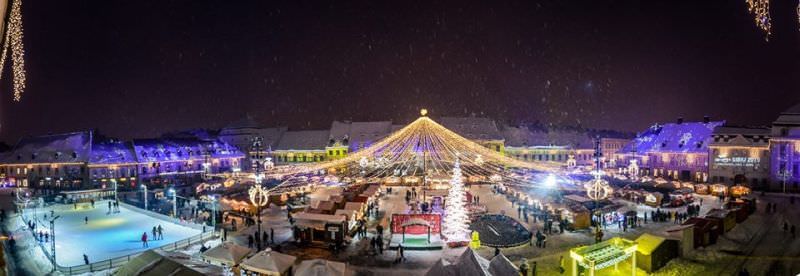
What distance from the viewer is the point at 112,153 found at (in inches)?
1930

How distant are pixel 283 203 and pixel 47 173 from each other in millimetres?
31994

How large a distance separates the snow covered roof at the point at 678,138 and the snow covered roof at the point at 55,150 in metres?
62.0

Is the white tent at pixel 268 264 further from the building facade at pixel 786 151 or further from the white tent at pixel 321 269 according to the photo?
the building facade at pixel 786 151

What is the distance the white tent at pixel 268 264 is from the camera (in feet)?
49.8

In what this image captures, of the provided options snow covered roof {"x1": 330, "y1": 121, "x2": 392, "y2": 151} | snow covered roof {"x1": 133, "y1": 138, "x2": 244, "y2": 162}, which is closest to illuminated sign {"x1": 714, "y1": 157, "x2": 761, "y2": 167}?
snow covered roof {"x1": 330, "y1": 121, "x2": 392, "y2": 151}

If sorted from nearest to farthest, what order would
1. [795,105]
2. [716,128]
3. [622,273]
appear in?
[622,273] < [795,105] < [716,128]

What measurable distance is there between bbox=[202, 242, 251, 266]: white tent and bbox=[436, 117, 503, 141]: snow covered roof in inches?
2023

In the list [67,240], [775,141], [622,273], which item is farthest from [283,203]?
[775,141]

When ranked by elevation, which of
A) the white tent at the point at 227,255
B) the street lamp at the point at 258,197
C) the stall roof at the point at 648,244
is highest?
the street lamp at the point at 258,197

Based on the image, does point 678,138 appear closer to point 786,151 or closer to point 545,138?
point 786,151

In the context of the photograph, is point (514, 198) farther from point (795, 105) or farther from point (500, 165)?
point (795, 105)

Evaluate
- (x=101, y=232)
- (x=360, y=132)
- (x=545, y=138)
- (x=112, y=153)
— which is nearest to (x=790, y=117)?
(x=545, y=138)

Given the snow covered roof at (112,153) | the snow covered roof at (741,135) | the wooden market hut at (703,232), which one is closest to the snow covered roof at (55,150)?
the snow covered roof at (112,153)

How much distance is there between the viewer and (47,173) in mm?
47438
